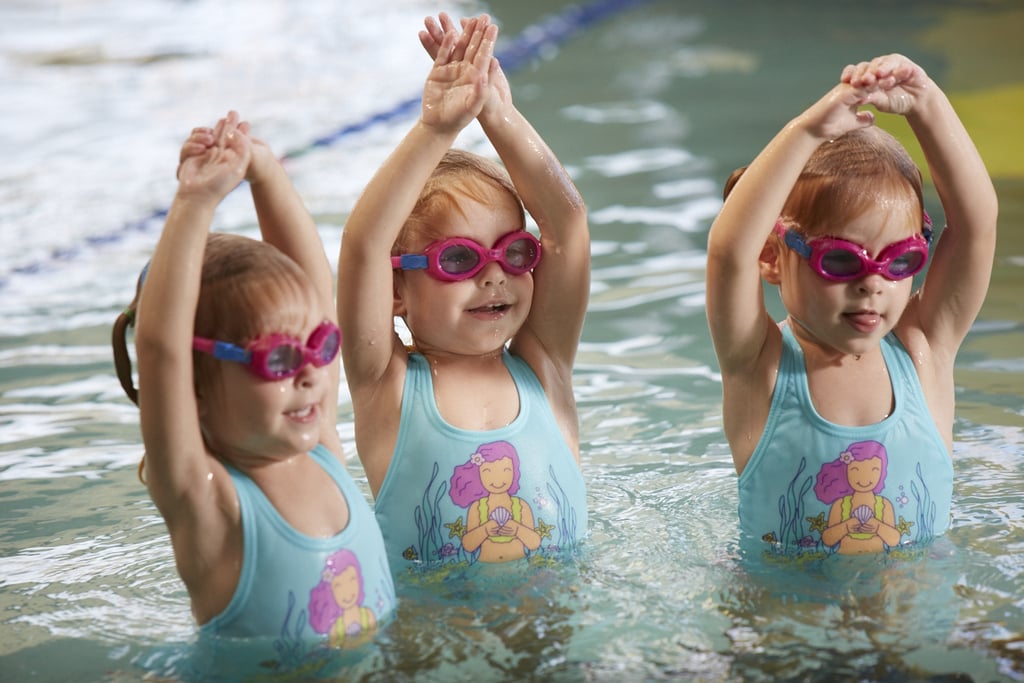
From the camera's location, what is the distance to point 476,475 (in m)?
3.30

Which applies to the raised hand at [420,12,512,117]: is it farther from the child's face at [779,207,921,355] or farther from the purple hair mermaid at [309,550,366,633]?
the purple hair mermaid at [309,550,366,633]

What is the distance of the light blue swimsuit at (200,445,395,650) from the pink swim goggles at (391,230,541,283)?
0.69 meters

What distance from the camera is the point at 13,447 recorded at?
463 centimetres

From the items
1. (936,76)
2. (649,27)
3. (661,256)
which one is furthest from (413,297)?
(649,27)

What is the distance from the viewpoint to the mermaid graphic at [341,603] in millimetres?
2797

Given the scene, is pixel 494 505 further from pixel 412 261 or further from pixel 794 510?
pixel 794 510

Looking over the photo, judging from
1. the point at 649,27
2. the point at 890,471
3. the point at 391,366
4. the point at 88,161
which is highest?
the point at 649,27

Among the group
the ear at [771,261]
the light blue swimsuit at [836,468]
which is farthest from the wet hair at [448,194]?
the light blue swimsuit at [836,468]

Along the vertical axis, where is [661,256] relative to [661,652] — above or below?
above

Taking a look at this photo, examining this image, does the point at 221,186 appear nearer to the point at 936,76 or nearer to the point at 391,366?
the point at 391,366

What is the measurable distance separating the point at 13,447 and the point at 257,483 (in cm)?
216

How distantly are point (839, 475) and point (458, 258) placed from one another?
1.05m

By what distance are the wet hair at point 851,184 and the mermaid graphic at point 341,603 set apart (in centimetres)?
131

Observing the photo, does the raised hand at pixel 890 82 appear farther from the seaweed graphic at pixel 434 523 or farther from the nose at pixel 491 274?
the seaweed graphic at pixel 434 523
